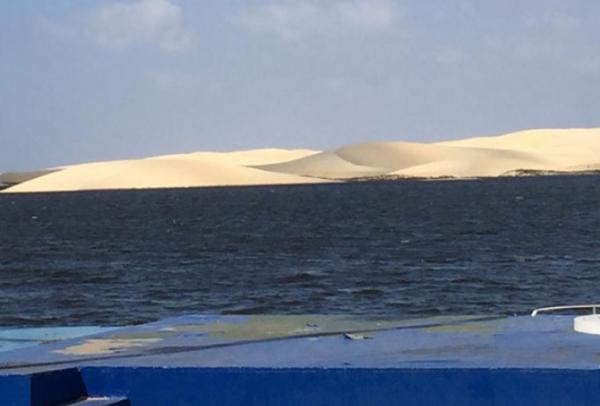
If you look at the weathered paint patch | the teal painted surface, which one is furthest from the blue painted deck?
the teal painted surface

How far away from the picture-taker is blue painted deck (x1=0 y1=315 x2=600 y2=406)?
366 cm

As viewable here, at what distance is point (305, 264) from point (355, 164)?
121 meters

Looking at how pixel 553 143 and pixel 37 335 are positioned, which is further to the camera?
pixel 553 143

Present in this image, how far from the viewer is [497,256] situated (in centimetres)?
3023

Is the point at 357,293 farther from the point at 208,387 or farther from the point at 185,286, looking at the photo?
the point at 208,387

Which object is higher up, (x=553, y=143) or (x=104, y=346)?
(x=553, y=143)

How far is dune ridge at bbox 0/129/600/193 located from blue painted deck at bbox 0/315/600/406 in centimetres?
12569

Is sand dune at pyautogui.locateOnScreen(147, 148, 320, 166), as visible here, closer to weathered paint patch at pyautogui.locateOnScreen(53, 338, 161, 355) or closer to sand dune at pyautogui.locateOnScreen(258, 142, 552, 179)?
sand dune at pyautogui.locateOnScreen(258, 142, 552, 179)

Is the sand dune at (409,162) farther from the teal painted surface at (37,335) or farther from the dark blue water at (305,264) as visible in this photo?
the teal painted surface at (37,335)

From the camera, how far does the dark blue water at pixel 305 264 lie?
845 inches

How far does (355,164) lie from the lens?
150 m

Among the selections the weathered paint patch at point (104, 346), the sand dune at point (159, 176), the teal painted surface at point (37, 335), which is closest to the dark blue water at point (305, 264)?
the teal painted surface at point (37, 335)

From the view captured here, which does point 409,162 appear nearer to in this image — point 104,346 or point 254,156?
point 254,156

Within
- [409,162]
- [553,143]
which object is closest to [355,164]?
[409,162]
